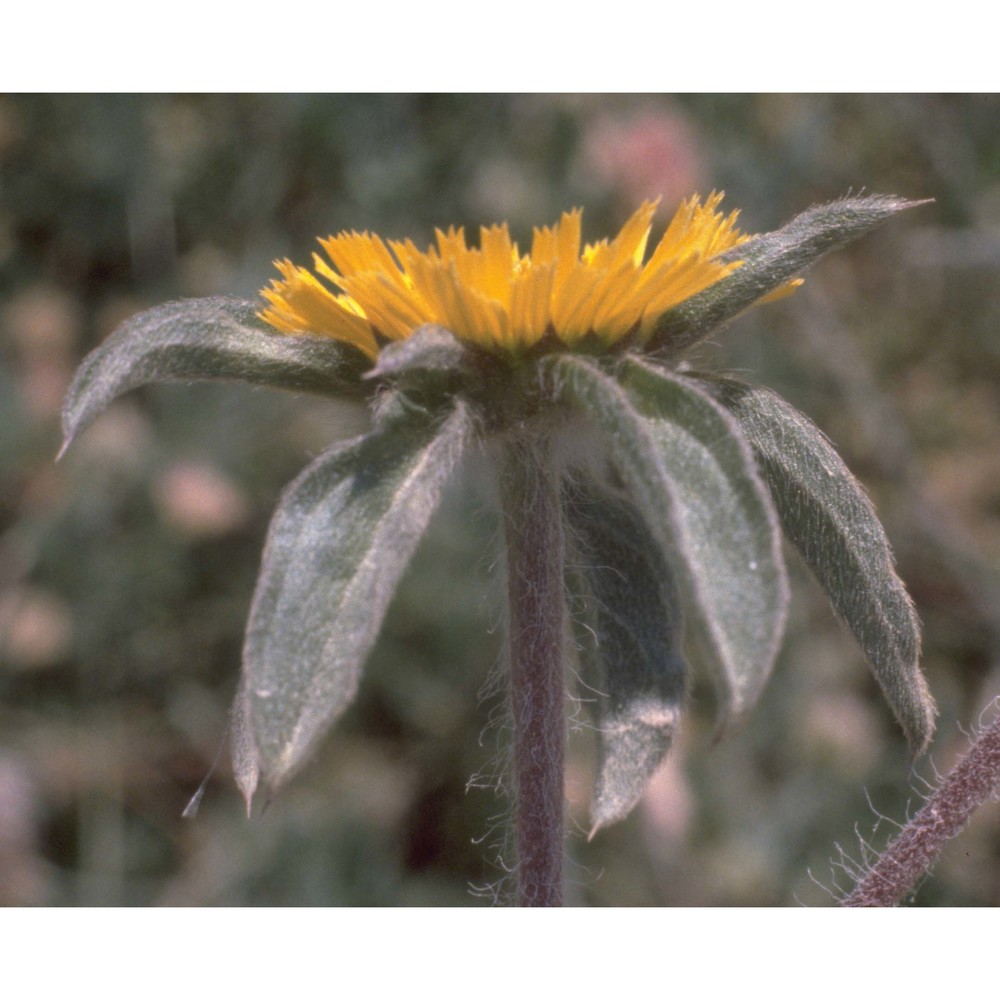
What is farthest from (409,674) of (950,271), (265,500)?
(950,271)

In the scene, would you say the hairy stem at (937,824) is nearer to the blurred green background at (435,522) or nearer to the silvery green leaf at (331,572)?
the silvery green leaf at (331,572)

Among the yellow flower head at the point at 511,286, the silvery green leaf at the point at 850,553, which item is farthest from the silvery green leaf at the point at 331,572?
the silvery green leaf at the point at 850,553

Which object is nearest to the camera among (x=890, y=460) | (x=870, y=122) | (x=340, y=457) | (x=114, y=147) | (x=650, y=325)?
(x=340, y=457)

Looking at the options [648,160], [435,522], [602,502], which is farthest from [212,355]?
[648,160]

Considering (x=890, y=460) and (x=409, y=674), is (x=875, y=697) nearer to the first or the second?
(x=890, y=460)

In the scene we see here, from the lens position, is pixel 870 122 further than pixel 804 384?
Yes

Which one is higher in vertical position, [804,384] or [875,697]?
[804,384]
